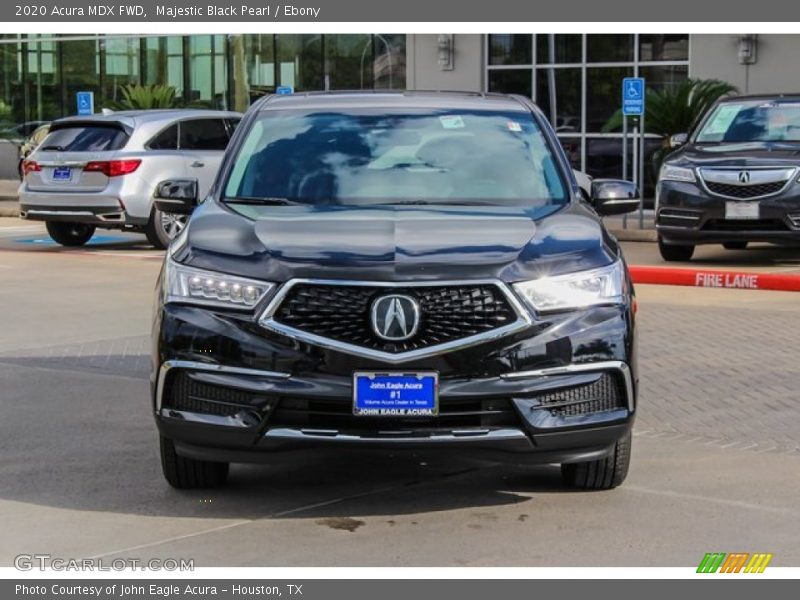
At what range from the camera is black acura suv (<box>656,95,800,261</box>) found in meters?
16.1

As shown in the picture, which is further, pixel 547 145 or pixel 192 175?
pixel 192 175

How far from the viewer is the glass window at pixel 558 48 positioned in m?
26.9

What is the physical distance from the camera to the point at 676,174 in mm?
16672

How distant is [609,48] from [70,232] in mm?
10195

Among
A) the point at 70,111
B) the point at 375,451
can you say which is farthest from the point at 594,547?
the point at 70,111

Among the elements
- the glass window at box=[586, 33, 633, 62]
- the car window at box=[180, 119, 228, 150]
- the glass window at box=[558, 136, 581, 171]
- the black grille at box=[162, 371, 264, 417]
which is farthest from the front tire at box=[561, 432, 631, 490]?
the glass window at box=[558, 136, 581, 171]

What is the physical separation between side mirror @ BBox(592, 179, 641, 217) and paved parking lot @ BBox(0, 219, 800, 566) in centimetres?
118

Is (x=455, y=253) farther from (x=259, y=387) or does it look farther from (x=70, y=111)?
(x=70, y=111)

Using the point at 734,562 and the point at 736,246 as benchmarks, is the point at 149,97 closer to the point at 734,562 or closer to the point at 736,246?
the point at 736,246

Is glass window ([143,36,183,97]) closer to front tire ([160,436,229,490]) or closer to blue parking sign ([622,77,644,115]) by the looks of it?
blue parking sign ([622,77,644,115])

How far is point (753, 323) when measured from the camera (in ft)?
41.2

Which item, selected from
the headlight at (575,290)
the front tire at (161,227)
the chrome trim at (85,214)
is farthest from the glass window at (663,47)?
the headlight at (575,290)

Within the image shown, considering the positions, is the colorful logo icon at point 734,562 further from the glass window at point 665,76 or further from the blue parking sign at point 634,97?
the glass window at point 665,76
